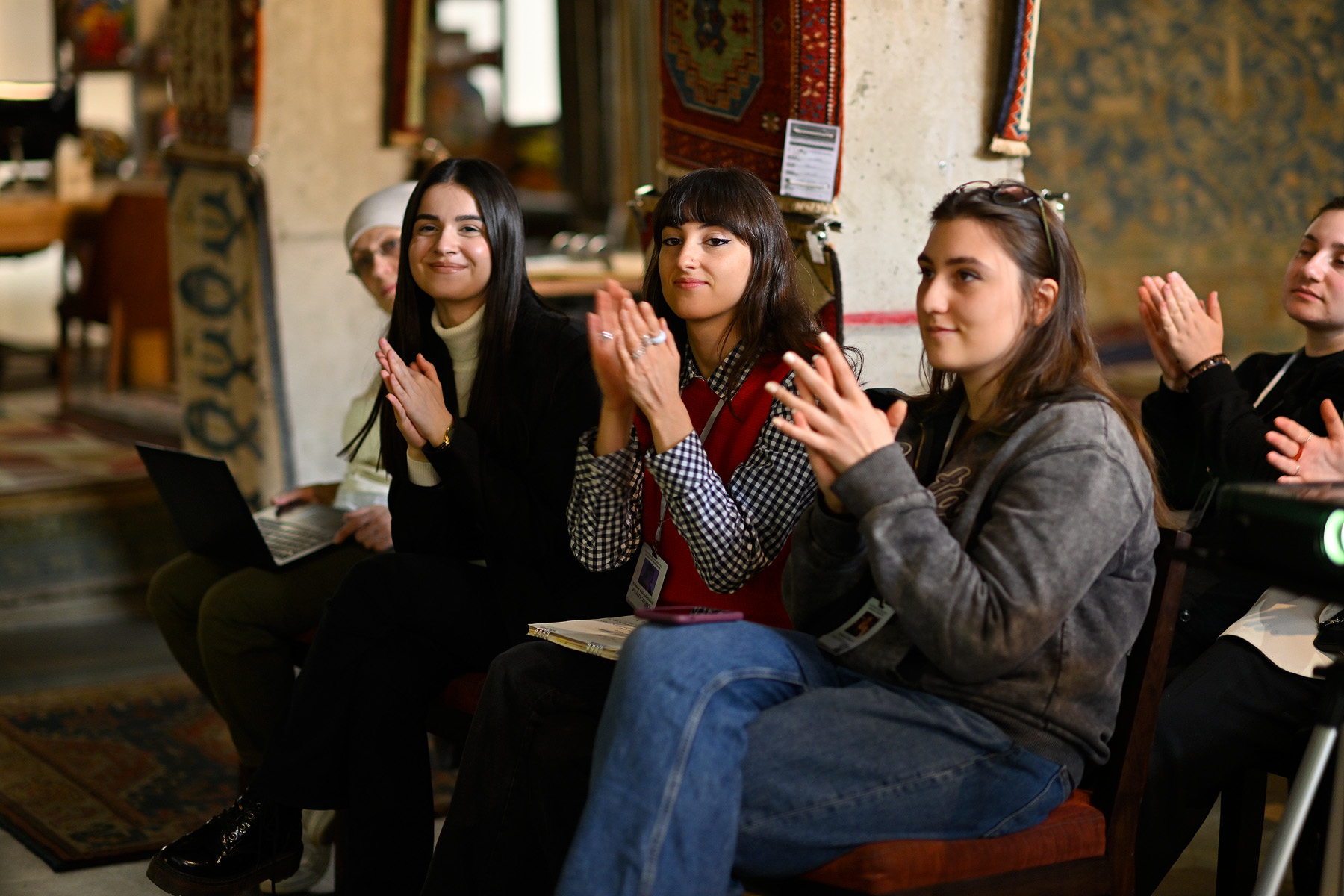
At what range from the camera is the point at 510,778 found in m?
2.00

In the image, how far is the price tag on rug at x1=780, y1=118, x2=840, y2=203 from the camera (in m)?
2.82

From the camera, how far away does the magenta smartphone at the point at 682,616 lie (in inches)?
68.7

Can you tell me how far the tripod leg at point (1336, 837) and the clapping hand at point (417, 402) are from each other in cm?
153

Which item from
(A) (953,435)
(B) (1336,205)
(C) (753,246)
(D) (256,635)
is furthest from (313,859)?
(B) (1336,205)

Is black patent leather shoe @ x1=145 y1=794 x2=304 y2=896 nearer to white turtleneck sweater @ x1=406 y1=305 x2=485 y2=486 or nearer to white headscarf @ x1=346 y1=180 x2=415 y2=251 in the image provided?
white turtleneck sweater @ x1=406 y1=305 x2=485 y2=486

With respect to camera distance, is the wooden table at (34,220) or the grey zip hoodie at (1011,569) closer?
the grey zip hoodie at (1011,569)

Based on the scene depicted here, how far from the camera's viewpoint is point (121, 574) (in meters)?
5.00

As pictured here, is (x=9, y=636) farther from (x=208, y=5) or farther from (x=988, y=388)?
(x=988, y=388)

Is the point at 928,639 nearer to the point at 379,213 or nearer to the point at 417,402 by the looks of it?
the point at 417,402

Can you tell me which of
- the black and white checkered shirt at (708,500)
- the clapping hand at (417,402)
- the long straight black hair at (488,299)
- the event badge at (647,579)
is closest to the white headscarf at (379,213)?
the long straight black hair at (488,299)

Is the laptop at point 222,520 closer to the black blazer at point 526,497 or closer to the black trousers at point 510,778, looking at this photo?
the black blazer at point 526,497

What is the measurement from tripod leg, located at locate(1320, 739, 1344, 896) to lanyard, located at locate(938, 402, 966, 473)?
61 centimetres

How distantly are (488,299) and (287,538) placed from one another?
76cm

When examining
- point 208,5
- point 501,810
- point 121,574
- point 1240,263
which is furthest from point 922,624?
point 1240,263
